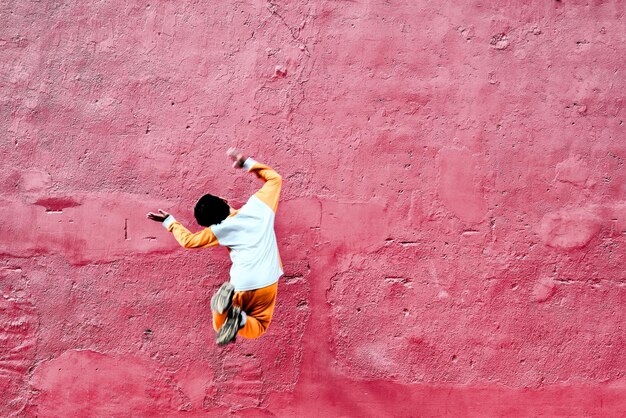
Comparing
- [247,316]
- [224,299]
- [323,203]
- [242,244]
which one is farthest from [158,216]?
[323,203]

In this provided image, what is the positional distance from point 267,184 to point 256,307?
713mm

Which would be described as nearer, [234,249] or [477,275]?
[234,249]

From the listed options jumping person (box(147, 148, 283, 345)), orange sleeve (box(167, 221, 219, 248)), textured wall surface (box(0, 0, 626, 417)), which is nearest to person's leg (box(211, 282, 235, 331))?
jumping person (box(147, 148, 283, 345))

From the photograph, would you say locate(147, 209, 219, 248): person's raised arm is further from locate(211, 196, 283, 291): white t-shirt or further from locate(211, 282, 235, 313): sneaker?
locate(211, 282, 235, 313): sneaker

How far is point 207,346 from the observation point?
3.21m

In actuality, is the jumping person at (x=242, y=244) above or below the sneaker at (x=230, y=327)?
above

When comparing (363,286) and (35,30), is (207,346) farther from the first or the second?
(35,30)

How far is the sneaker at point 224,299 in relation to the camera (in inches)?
104

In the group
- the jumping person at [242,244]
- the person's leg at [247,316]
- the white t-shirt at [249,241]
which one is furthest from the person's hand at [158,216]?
the person's leg at [247,316]

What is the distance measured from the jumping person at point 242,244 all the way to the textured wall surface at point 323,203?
0.38 meters

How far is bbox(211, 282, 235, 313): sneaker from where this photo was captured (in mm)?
2645

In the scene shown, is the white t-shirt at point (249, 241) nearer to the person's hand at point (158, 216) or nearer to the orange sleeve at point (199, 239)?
the orange sleeve at point (199, 239)

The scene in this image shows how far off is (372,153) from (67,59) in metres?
2.04

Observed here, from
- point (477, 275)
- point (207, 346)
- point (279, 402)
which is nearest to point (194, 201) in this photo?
point (207, 346)
